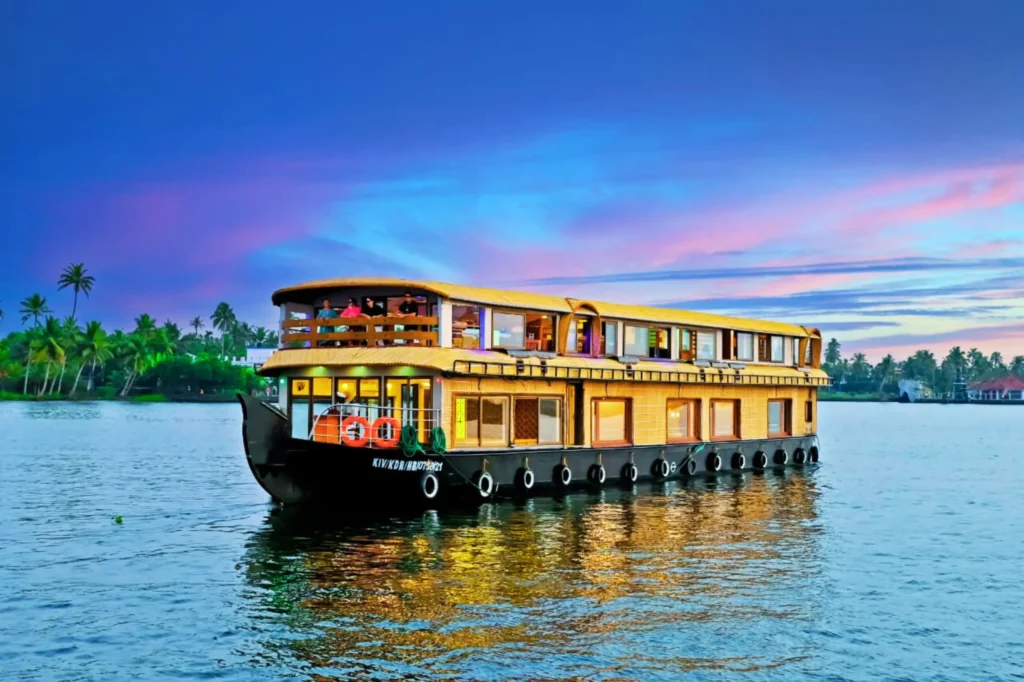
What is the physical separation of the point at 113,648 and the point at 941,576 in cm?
1668

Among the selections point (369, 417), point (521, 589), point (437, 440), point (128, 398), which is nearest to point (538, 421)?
point (437, 440)

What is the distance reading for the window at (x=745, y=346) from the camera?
135 ft

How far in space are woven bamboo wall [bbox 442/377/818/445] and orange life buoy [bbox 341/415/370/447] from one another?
2.19 meters

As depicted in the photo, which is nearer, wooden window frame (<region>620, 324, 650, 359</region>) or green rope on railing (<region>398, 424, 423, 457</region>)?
green rope on railing (<region>398, 424, 423, 457</region>)

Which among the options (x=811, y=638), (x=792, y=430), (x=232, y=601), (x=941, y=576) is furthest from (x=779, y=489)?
(x=232, y=601)

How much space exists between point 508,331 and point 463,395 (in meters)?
2.74

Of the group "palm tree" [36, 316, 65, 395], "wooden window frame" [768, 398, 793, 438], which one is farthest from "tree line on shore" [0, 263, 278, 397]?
"wooden window frame" [768, 398, 793, 438]

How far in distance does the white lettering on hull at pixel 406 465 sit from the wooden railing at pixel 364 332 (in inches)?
129

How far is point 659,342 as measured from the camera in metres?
37.2

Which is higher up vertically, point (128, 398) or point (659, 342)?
point (659, 342)

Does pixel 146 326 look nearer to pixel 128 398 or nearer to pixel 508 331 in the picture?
pixel 128 398

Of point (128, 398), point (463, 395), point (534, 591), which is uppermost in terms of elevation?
point (463, 395)

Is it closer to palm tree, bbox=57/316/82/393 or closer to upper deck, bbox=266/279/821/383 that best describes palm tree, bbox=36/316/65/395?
palm tree, bbox=57/316/82/393

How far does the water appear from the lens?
1507cm
